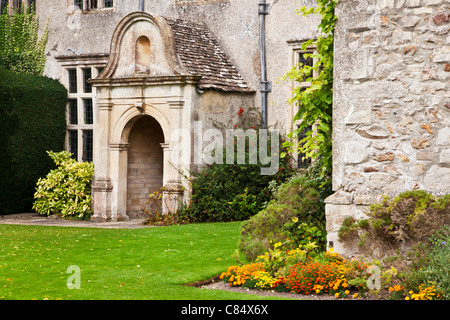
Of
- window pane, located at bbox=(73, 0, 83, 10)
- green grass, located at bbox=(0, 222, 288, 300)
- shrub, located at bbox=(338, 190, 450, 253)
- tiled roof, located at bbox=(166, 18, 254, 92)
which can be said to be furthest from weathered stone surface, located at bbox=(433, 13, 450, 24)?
window pane, located at bbox=(73, 0, 83, 10)

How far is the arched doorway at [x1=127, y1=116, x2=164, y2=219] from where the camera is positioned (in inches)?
620

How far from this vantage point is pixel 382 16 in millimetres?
7297

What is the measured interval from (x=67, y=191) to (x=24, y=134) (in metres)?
1.95

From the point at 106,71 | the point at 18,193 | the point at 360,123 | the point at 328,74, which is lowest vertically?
the point at 18,193

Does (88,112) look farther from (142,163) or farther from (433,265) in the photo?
(433,265)

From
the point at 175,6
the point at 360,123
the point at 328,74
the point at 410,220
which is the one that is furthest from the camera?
the point at 175,6

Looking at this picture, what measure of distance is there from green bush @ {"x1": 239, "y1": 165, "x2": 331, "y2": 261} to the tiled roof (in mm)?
5911

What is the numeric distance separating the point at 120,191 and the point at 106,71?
9.05 feet

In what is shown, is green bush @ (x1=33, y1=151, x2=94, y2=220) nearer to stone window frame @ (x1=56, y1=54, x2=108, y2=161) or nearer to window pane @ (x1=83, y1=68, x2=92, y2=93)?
stone window frame @ (x1=56, y1=54, x2=108, y2=161)

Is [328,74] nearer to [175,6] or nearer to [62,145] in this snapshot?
[175,6]

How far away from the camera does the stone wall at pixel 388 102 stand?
23.2ft

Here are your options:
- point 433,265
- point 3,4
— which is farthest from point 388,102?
point 3,4

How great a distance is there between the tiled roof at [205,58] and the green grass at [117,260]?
11.0 feet

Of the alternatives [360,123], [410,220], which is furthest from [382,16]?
[410,220]
